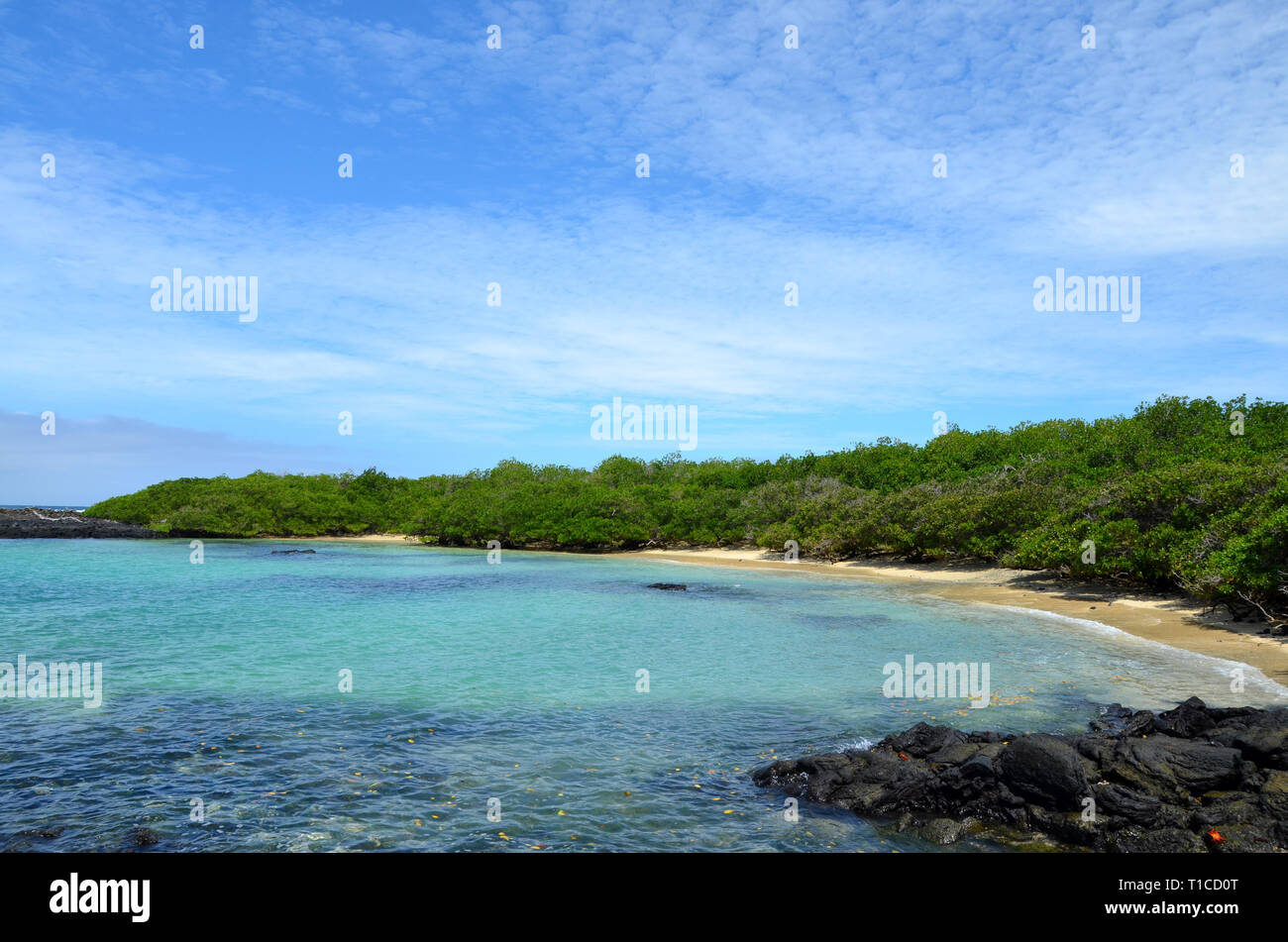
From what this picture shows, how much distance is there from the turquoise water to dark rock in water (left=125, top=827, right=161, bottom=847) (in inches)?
5.1

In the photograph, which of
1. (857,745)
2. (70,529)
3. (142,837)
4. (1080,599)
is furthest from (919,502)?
(70,529)

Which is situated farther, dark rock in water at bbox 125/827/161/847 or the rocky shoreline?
the rocky shoreline

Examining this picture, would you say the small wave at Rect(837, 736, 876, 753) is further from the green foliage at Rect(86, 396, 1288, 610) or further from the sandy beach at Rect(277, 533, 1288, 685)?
the green foliage at Rect(86, 396, 1288, 610)

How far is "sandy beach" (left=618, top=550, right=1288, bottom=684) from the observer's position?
17.1m

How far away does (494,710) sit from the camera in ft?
43.1

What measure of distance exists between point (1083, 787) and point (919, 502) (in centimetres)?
3225

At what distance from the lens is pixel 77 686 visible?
1439 cm

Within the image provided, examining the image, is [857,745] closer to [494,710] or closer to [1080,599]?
[494,710]

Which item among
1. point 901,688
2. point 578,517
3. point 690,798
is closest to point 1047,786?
point 690,798

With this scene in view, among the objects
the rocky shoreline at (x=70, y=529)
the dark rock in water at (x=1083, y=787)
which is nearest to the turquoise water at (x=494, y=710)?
the dark rock in water at (x=1083, y=787)

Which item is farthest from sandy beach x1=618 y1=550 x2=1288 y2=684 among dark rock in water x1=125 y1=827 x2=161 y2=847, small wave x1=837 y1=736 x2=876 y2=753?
dark rock in water x1=125 y1=827 x2=161 y2=847

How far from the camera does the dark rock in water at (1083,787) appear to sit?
7.63m

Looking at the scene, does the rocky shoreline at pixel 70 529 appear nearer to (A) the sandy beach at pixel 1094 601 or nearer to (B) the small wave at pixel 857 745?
(A) the sandy beach at pixel 1094 601
